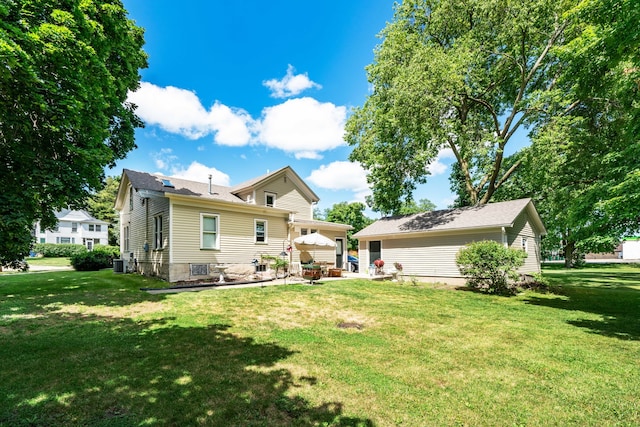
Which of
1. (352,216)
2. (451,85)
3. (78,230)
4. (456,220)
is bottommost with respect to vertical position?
(456,220)

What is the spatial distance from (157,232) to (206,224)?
8.42ft

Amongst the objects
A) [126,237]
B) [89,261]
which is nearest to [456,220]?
[126,237]

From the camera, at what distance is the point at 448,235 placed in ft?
50.4

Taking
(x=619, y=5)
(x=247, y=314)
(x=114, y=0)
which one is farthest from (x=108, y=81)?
(x=619, y=5)

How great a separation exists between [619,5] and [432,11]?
1453 cm

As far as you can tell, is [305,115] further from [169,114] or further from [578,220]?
[578,220]

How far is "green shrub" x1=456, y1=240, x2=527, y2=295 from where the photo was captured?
11.8 m

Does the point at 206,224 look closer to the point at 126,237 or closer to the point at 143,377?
the point at 126,237

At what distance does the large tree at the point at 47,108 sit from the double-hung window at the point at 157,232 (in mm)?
4896

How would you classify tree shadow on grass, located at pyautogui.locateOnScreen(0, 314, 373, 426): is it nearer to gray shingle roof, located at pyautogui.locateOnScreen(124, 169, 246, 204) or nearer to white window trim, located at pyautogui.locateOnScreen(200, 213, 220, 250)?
white window trim, located at pyautogui.locateOnScreen(200, 213, 220, 250)

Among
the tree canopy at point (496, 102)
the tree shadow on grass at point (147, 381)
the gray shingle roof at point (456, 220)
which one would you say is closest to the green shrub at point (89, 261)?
the tree shadow on grass at point (147, 381)

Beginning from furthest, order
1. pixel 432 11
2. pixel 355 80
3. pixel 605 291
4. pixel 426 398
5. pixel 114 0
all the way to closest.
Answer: pixel 355 80, pixel 432 11, pixel 605 291, pixel 114 0, pixel 426 398

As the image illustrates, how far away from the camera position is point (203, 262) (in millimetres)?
13492

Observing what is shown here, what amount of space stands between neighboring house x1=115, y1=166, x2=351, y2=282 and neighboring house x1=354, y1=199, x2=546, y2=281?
14.5ft
